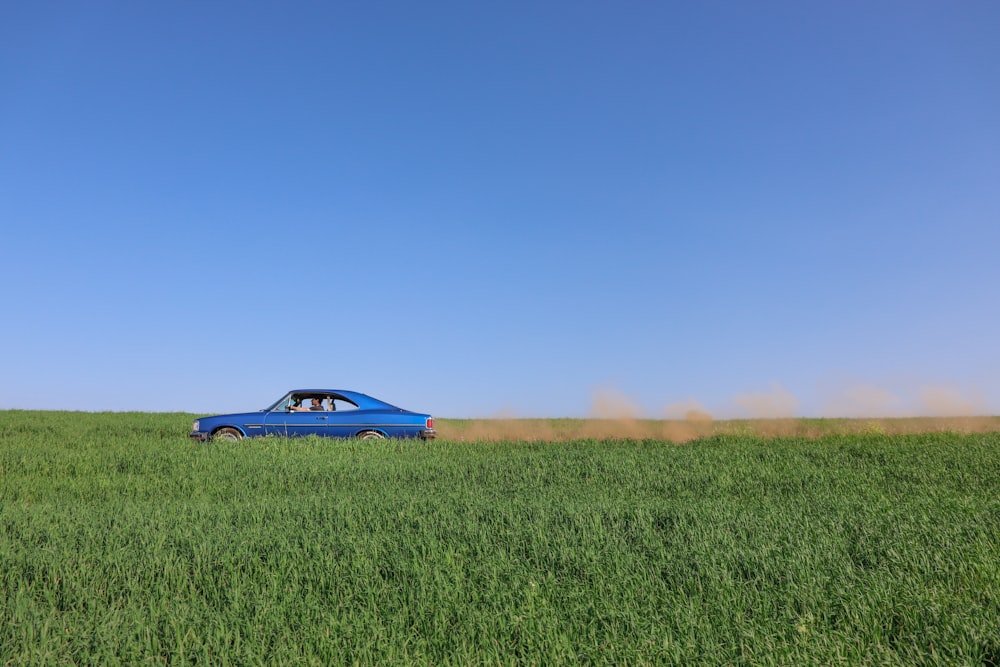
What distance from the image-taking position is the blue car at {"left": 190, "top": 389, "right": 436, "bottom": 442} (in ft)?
56.9

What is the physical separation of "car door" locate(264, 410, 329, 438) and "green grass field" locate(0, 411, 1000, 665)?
5030mm

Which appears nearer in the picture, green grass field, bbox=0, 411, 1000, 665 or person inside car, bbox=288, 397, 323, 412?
green grass field, bbox=0, 411, 1000, 665

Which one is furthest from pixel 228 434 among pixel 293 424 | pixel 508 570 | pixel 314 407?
pixel 508 570

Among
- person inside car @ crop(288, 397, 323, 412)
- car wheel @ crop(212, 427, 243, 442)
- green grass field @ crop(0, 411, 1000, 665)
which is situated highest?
person inside car @ crop(288, 397, 323, 412)

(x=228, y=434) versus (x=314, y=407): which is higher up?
Answer: (x=314, y=407)

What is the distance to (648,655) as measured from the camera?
4742mm

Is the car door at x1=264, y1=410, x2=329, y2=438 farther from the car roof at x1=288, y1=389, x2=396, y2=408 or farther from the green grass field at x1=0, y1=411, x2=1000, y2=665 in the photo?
the green grass field at x1=0, y1=411, x2=1000, y2=665

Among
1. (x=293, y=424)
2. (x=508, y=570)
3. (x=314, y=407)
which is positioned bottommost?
(x=508, y=570)

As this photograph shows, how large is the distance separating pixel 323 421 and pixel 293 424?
0.83 m

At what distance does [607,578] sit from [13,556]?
20.9 ft

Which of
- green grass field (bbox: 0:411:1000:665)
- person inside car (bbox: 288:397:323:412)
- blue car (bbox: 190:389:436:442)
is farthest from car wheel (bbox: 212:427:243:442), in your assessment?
green grass field (bbox: 0:411:1000:665)

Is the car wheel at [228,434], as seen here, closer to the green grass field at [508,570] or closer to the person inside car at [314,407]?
the person inside car at [314,407]

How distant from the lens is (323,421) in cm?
1750

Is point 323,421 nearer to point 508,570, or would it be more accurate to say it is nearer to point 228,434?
point 228,434
